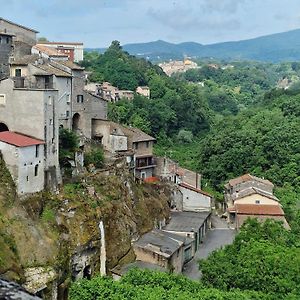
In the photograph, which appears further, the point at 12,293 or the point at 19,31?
the point at 19,31

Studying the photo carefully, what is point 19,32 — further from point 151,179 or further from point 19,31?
point 151,179

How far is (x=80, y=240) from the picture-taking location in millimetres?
34500

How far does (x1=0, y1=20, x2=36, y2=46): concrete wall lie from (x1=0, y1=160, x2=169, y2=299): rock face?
16.8 m

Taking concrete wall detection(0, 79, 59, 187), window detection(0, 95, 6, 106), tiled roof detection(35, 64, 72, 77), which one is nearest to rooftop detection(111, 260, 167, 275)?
concrete wall detection(0, 79, 59, 187)

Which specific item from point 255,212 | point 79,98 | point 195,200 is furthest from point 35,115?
point 255,212

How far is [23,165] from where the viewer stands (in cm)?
3338

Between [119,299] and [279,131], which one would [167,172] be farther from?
[119,299]

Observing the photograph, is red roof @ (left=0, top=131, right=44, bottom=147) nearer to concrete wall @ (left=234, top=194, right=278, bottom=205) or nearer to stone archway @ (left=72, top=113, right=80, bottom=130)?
stone archway @ (left=72, top=113, right=80, bottom=130)

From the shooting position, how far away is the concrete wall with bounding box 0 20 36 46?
→ 5022cm

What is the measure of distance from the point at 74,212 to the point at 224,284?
10.7 metres

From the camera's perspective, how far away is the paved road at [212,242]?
139 ft

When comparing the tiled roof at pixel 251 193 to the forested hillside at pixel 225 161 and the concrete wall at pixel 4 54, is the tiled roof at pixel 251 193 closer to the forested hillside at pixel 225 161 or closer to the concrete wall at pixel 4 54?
the forested hillside at pixel 225 161

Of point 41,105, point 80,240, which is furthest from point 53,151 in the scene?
point 80,240

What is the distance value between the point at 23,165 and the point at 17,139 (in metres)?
1.71
